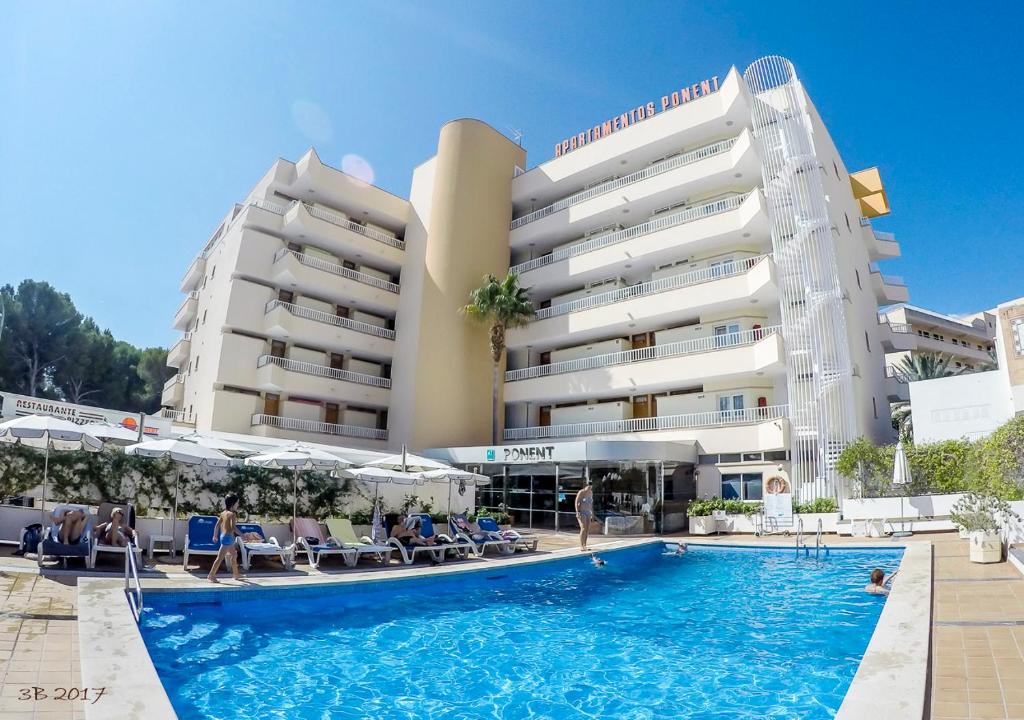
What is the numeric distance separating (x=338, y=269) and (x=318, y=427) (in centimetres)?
833

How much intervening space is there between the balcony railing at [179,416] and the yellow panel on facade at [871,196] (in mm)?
38889

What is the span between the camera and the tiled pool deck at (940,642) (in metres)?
4.45

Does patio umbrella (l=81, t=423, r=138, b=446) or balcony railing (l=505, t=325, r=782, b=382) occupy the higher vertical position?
balcony railing (l=505, t=325, r=782, b=382)

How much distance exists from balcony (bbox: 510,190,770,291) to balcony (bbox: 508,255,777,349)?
1.25 meters

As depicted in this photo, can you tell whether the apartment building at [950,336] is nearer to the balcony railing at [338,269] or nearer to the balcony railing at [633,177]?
the balcony railing at [633,177]

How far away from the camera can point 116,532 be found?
11.1m

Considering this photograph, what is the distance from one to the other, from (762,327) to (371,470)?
62.4 feet

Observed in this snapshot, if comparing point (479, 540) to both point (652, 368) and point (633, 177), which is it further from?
point (633, 177)

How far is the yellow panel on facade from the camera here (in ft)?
122

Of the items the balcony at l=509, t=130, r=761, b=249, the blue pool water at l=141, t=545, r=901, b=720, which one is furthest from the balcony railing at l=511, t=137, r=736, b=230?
the blue pool water at l=141, t=545, r=901, b=720

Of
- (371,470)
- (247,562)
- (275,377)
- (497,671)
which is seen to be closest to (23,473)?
(247,562)

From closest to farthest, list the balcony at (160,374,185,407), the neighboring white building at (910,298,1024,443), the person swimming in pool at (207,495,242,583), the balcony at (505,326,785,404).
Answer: the person swimming in pool at (207,495,242,583) < the neighboring white building at (910,298,1024,443) < the balcony at (505,326,785,404) < the balcony at (160,374,185,407)

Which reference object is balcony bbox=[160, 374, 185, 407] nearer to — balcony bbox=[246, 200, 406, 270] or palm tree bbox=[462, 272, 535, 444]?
balcony bbox=[246, 200, 406, 270]

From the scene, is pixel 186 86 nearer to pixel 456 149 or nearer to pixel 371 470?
pixel 371 470
